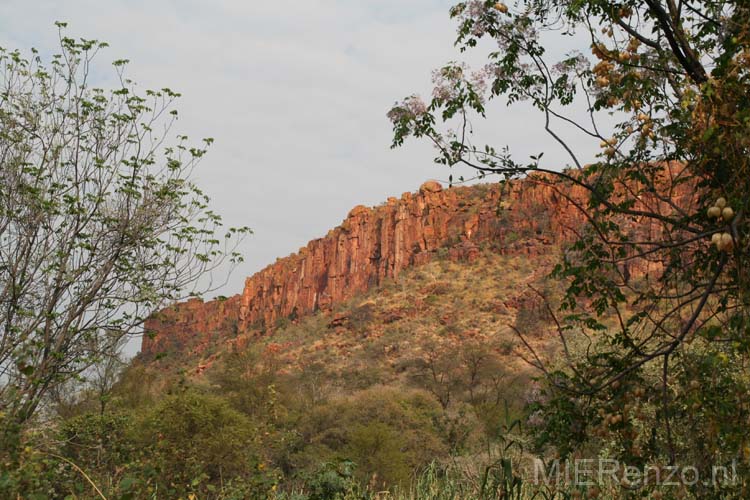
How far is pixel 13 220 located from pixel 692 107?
939 cm

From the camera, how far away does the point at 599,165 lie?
146 inches

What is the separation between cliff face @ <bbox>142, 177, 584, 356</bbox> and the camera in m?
63.3

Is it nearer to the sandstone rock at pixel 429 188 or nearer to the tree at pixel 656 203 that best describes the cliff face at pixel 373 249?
the sandstone rock at pixel 429 188

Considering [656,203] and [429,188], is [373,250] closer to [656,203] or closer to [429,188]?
[429,188]

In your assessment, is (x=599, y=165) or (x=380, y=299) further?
(x=380, y=299)

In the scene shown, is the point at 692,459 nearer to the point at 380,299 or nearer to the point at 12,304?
the point at 12,304

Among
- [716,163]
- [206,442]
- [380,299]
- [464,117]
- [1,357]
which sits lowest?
[206,442]

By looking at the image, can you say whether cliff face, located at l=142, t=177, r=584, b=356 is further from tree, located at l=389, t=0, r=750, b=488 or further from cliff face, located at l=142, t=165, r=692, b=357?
tree, located at l=389, t=0, r=750, b=488

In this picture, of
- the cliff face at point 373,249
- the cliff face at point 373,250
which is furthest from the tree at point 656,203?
the cliff face at point 373,249

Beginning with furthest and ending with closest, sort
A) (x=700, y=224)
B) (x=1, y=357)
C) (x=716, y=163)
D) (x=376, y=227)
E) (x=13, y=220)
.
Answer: (x=376, y=227)
(x=13, y=220)
(x=1, y=357)
(x=700, y=224)
(x=716, y=163)

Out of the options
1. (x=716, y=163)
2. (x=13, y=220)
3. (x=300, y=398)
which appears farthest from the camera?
(x=300, y=398)

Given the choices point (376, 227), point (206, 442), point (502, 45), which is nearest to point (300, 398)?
point (206, 442)

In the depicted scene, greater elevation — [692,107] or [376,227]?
[376,227]

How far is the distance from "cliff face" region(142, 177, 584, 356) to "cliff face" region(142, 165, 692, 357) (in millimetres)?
116
